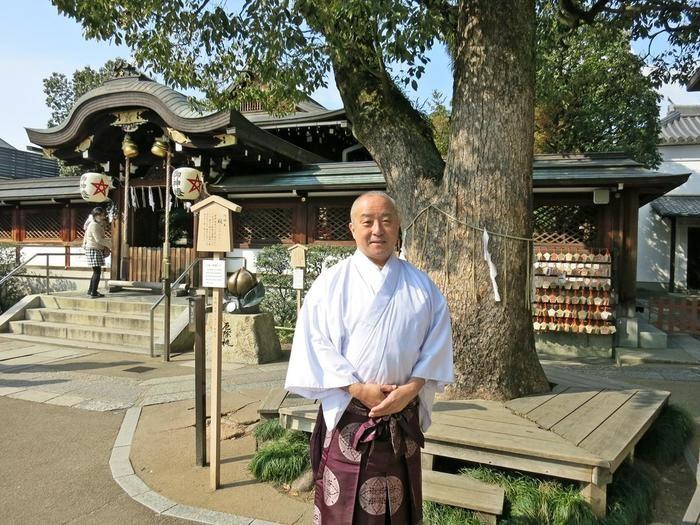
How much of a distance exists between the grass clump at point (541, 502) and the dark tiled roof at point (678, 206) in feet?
57.0

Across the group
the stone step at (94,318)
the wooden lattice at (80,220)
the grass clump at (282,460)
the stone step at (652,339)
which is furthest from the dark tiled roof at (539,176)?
the grass clump at (282,460)

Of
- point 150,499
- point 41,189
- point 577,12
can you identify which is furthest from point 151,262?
point 577,12

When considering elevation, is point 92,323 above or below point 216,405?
below

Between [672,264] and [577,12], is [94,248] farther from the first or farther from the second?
[672,264]

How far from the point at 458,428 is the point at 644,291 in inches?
692

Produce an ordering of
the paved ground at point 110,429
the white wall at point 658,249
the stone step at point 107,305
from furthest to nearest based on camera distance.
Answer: the white wall at point 658,249 < the stone step at point 107,305 < the paved ground at point 110,429

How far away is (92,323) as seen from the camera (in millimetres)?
9750

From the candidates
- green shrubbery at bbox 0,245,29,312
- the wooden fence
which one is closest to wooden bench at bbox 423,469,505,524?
the wooden fence

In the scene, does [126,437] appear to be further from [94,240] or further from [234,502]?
[94,240]

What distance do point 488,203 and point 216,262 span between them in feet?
7.31

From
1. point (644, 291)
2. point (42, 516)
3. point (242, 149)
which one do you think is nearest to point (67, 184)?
point (242, 149)

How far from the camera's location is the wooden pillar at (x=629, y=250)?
9.06 m

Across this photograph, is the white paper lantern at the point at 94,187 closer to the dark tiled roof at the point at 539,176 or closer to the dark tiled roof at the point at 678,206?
the dark tiled roof at the point at 539,176

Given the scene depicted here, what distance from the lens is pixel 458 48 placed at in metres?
4.49
